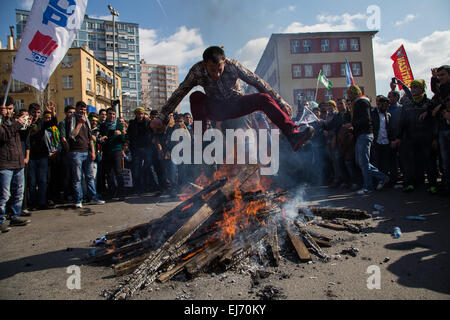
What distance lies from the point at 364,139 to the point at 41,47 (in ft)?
24.6

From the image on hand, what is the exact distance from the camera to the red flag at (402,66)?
10.2 meters

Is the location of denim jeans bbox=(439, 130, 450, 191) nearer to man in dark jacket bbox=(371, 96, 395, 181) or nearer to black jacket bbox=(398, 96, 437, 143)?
black jacket bbox=(398, 96, 437, 143)

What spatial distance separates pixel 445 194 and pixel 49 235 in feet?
26.3

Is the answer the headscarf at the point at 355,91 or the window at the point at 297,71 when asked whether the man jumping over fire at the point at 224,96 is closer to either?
the headscarf at the point at 355,91

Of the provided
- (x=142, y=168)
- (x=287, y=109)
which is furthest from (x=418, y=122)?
(x=142, y=168)

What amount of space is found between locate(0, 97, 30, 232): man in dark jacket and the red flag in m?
12.6

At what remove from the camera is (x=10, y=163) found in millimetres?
5184

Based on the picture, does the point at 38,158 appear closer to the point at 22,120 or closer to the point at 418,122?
the point at 22,120

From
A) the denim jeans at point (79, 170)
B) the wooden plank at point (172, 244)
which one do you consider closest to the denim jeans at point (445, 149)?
the wooden plank at point (172, 244)

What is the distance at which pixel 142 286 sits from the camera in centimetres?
266
